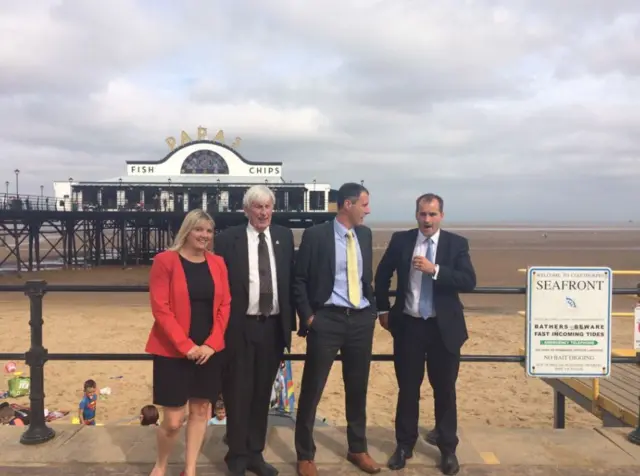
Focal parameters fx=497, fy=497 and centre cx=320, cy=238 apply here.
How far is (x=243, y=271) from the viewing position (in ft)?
10.5

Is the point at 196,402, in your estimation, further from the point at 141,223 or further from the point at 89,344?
the point at 141,223

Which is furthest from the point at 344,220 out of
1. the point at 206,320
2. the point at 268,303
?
A: the point at 206,320

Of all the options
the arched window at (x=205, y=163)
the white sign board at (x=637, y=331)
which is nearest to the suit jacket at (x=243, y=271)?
the white sign board at (x=637, y=331)

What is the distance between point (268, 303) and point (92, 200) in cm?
3714

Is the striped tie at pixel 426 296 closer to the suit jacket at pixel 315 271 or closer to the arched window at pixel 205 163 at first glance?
the suit jacket at pixel 315 271

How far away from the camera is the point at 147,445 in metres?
3.56

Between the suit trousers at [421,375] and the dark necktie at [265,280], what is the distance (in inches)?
36.9

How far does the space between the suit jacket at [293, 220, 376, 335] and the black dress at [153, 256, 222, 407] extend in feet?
1.94

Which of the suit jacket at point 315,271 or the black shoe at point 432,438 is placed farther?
the black shoe at point 432,438

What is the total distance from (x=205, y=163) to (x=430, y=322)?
37055mm

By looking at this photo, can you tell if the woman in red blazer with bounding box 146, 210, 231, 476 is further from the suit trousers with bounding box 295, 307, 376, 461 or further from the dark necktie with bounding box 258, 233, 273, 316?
the suit trousers with bounding box 295, 307, 376, 461

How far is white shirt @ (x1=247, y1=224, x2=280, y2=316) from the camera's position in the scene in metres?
3.19

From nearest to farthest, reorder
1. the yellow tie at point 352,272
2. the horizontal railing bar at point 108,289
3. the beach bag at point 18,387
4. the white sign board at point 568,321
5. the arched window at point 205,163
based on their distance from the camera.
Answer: the yellow tie at point 352,272
the horizontal railing bar at point 108,289
the white sign board at point 568,321
the beach bag at point 18,387
the arched window at point 205,163

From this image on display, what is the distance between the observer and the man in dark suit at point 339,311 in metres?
3.24
